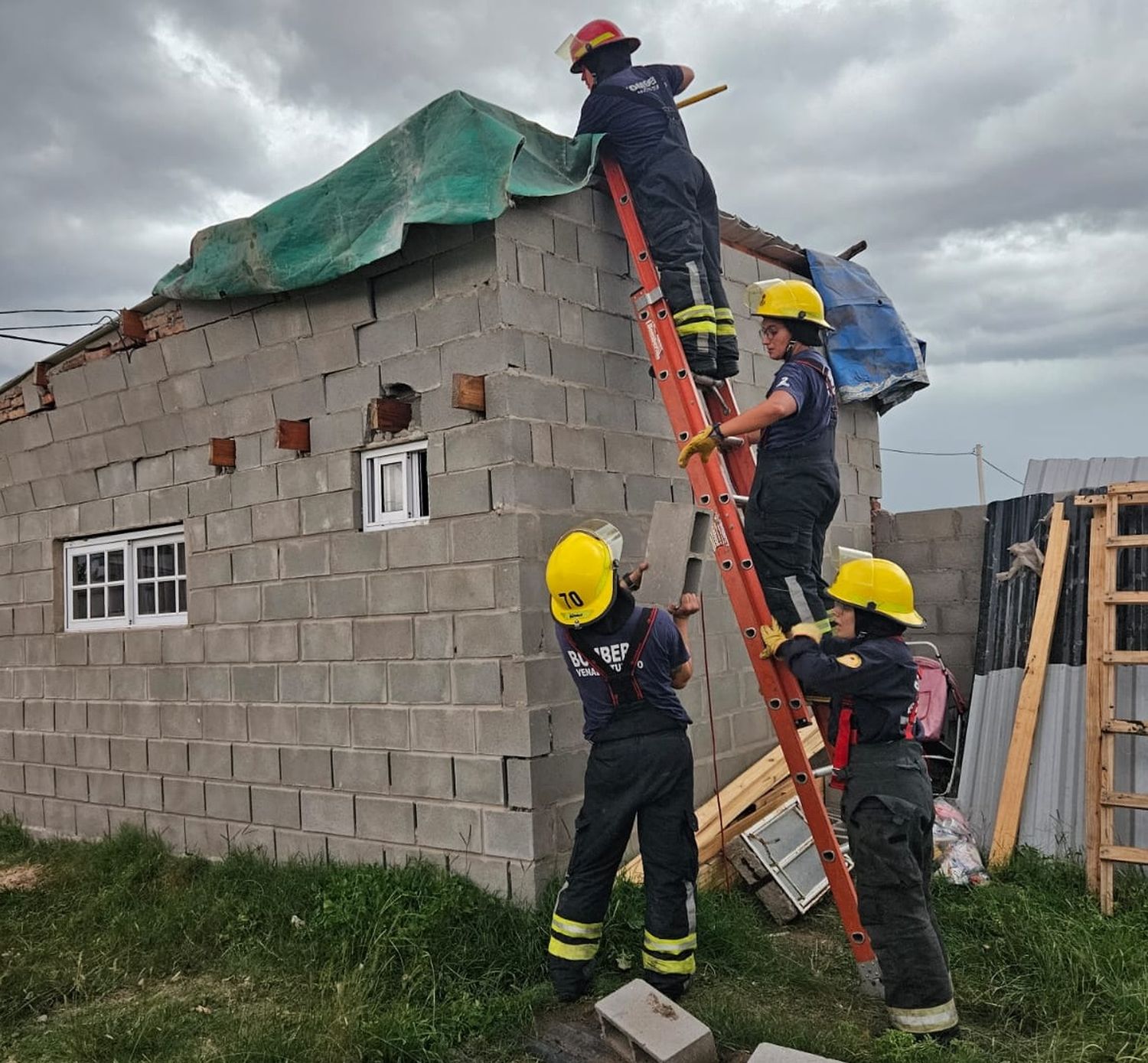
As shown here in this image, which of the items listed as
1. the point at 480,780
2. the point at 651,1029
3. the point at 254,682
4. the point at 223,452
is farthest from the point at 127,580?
the point at 651,1029

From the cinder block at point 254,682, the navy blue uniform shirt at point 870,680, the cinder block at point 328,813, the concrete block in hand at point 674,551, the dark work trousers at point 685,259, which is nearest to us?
the navy blue uniform shirt at point 870,680

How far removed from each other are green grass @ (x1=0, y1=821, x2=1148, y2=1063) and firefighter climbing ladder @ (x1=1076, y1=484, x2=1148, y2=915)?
0.81ft

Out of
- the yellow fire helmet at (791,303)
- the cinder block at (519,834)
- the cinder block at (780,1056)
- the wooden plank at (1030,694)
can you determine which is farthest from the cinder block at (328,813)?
the wooden plank at (1030,694)

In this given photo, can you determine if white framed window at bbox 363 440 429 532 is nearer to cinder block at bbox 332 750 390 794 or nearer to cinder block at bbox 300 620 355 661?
cinder block at bbox 300 620 355 661

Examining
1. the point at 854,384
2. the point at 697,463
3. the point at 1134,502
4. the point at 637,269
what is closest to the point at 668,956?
the point at 697,463

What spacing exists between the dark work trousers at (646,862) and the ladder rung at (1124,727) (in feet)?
8.14

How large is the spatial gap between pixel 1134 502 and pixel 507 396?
3.55 meters

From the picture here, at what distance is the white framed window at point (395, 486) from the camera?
556cm

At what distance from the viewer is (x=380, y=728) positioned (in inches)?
220

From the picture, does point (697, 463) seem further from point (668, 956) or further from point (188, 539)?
point (188, 539)

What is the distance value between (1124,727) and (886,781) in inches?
78.5

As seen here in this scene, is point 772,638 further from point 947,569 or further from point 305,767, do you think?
point 947,569

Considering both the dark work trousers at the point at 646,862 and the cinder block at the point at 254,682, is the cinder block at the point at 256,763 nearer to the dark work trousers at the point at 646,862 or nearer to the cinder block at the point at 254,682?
the cinder block at the point at 254,682

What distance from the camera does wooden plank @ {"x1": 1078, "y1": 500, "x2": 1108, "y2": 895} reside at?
17.3ft
